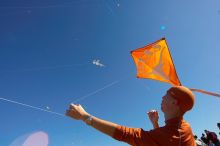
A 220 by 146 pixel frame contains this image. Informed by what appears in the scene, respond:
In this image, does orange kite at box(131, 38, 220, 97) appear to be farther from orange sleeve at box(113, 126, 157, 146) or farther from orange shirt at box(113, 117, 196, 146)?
orange sleeve at box(113, 126, 157, 146)

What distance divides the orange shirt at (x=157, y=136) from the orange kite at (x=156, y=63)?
654 centimetres

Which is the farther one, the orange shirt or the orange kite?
the orange kite

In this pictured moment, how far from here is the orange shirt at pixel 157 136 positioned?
136 inches

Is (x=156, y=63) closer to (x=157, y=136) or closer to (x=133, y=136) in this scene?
(x=157, y=136)

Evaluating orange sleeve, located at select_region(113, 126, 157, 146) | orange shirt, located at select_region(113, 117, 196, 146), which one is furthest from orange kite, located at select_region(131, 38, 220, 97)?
orange sleeve, located at select_region(113, 126, 157, 146)

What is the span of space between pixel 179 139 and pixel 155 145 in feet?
1.30

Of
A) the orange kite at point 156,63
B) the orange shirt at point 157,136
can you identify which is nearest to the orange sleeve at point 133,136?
the orange shirt at point 157,136

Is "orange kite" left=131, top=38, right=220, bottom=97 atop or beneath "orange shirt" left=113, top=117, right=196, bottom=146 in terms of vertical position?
atop

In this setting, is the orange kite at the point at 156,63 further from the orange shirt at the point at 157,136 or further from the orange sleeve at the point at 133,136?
the orange sleeve at the point at 133,136

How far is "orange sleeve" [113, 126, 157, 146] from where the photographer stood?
344cm

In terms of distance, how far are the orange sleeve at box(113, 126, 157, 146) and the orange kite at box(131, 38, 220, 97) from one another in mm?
6972

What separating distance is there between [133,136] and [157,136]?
354 millimetres

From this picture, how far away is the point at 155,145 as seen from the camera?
3.54 m

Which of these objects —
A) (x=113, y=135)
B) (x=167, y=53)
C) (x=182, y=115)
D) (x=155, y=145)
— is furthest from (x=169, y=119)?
(x=167, y=53)
